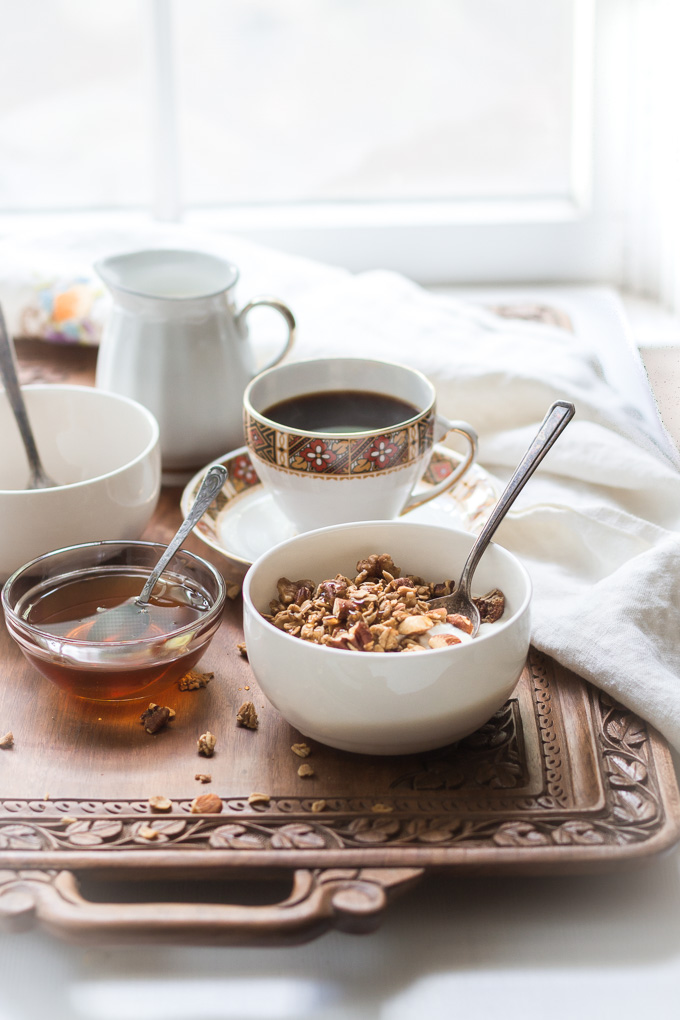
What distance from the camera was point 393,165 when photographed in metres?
1.73

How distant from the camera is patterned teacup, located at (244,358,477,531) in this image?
0.89 meters

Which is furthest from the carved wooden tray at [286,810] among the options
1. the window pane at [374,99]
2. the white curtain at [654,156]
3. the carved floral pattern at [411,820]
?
the window pane at [374,99]

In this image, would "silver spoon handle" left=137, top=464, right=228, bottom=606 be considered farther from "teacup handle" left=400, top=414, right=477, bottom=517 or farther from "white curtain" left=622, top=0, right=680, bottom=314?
"white curtain" left=622, top=0, right=680, bottom=314

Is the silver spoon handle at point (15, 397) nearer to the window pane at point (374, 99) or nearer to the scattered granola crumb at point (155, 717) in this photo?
the scattered granola crumb at point (155, 717)

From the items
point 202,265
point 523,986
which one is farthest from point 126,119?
point 523,986

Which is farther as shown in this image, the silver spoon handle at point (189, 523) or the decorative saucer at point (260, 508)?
the decorative saucer at point (260, 508)

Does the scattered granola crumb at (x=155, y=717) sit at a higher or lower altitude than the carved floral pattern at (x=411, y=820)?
higher

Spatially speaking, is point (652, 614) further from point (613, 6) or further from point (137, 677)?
point (613, 6)

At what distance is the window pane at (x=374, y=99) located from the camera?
63.8 inches

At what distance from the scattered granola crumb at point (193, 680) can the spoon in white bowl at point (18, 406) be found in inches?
11.7

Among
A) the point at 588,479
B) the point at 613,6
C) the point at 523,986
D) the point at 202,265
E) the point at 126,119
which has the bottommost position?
the point at 523,986

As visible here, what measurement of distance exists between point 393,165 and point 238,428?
0.81 m

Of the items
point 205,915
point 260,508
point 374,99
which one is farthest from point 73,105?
point 205,915

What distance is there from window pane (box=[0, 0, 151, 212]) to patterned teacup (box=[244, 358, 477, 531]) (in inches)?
34.3
